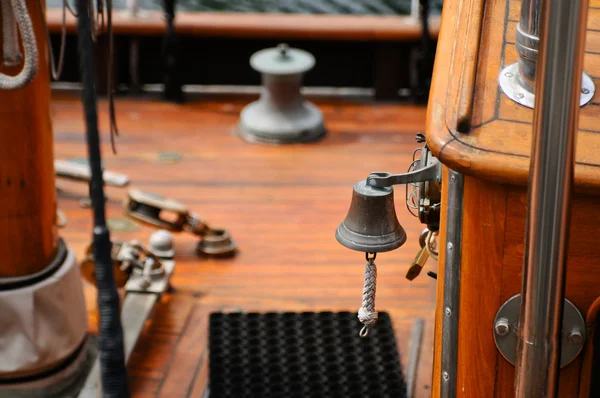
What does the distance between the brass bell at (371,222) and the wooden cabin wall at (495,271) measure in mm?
160

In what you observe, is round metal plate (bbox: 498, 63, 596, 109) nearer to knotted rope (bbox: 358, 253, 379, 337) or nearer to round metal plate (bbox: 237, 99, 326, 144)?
knotted rope (bbox: 358, 253, 379, 337)

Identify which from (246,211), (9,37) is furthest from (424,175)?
(246,211)

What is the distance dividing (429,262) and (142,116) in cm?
164

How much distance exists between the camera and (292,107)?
4.18 m

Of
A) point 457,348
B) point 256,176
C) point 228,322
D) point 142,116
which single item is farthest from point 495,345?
point 142,116

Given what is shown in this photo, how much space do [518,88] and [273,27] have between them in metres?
3.01

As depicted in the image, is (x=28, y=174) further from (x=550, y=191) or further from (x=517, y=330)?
(x=550, y=191)

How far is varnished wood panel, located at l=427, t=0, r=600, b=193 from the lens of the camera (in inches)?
57.6

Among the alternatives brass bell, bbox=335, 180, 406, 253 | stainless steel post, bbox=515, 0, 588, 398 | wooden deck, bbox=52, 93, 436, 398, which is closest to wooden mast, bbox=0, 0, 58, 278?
wooden deck, bbox=52, 93, 436, 398

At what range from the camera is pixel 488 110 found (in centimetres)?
156

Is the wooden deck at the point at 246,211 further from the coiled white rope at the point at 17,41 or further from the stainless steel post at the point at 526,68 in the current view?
the stainless steel post at the point at 526,68

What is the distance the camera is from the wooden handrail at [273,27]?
4453 mm

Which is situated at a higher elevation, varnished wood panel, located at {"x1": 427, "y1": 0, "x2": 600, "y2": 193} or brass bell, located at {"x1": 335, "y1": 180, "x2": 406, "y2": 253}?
varnished wood panel, located at {"x1": 427, "y1": 0, "x2": 600, "y2": 193}

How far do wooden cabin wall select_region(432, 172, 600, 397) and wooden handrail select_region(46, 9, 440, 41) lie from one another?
115 inches
